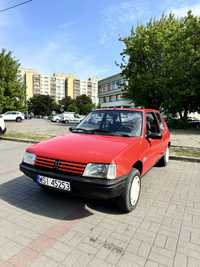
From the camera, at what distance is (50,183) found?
334cm

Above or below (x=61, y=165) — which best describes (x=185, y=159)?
below

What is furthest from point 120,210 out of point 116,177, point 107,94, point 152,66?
point 107,94

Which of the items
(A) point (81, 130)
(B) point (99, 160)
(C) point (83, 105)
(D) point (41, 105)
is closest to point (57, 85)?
(D) point (41, 105)

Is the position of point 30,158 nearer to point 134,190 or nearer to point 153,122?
point 134,190

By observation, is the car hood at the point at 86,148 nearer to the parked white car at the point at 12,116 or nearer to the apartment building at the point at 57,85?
the parked white car at the point at 12,116

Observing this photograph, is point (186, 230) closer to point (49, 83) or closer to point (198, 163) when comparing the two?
point (198, 163)

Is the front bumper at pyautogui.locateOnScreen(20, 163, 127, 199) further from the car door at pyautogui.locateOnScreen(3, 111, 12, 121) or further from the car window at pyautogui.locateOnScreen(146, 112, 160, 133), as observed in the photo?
the car door at pyautogui.locateOnScreen(3, 111, 12, 121)

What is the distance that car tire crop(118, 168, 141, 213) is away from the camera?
339cm

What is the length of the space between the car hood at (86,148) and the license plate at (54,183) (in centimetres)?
35

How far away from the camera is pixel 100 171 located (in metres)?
3.06

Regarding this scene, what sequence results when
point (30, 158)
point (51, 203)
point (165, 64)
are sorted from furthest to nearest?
point (165, 64), point (51, 203), point (30, 158)

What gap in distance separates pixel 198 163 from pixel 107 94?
62.6 meters

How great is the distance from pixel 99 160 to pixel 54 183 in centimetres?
82

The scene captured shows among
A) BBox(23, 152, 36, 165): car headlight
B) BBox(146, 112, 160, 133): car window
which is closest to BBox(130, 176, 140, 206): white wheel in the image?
BBox(146, 112, 160, 133): car window
